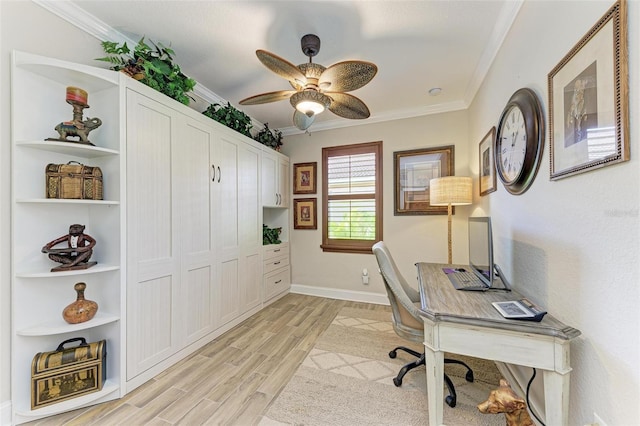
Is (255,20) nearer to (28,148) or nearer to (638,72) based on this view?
(28,148)

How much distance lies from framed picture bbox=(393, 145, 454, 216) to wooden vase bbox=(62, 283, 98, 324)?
3.24 m

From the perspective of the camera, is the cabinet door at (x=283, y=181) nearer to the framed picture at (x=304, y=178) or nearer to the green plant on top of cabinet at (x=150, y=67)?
the framed picture at (x=304, y=178)

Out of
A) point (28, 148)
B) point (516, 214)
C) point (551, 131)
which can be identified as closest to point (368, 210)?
point (516, 214)

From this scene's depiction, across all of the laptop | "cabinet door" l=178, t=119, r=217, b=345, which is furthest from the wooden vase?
the laptop

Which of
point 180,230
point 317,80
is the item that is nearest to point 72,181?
point 180,230

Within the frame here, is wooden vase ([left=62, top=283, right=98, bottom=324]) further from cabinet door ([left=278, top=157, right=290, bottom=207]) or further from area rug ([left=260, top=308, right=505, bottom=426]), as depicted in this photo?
cabinet door ([left=278, top=157, right=290, bottom=207])

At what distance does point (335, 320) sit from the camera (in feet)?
9.47

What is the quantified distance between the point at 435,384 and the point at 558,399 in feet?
1.52

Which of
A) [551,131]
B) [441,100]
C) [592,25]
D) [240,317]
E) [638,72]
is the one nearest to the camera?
[638,72]

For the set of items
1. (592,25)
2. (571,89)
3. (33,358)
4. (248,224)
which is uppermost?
(592,25)

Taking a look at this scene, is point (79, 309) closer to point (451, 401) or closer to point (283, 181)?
point (451, 401)

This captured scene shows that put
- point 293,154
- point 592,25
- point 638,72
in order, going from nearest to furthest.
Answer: point 638,72 < point 592,25 < point 293,154

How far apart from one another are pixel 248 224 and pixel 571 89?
2846 millimetres

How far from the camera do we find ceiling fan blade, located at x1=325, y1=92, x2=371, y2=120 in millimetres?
1995
